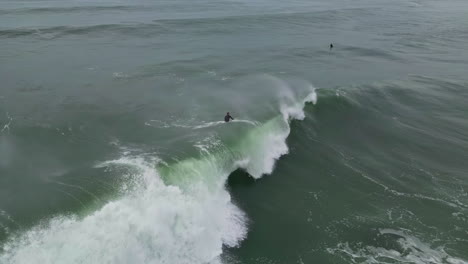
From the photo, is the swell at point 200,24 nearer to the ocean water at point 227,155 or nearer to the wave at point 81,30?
the wave at point 81,30

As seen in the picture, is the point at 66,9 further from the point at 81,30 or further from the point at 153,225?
the point at 153,225

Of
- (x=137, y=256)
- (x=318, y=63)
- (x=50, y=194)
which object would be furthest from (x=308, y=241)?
(x=318, y=63)

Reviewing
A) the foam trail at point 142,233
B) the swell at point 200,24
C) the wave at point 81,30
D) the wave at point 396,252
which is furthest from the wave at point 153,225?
the swell at point 200,24

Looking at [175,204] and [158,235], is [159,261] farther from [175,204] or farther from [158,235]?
[175,204]

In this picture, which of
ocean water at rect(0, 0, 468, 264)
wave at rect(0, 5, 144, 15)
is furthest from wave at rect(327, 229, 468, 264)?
wave at rect(0, 5, 144, 15)

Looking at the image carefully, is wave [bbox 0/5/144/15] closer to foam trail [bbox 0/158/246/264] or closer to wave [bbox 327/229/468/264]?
foam trail [bbox 0/158/246/264]

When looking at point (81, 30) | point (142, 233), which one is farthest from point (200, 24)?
point (142, 233)

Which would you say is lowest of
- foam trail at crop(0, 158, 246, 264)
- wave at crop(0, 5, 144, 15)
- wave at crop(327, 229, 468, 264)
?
wave at crop(327, 229, 468, 264)
